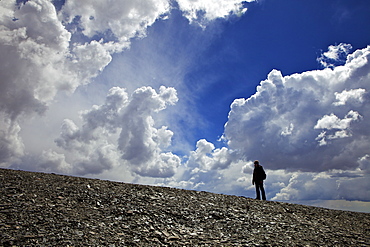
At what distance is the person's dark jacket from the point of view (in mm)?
19781

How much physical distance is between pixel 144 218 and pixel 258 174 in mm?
11128

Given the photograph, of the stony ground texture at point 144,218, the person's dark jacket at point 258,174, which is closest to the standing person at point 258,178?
the person's dark jacket at point 258,174

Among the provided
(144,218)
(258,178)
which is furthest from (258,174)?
(144,218)

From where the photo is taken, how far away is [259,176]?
19.8 m

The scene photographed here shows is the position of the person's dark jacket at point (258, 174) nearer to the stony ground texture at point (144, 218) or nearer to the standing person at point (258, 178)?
the standing person at point (258, 178)

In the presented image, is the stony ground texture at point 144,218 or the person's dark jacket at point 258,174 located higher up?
the person's dark jacket at point 258,174

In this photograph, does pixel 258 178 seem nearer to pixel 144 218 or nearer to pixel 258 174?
pixel 258 174

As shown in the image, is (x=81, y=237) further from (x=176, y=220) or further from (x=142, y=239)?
(x=176, y=220)

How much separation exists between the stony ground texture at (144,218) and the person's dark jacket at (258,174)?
3173 millimetres

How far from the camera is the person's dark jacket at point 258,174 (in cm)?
1978

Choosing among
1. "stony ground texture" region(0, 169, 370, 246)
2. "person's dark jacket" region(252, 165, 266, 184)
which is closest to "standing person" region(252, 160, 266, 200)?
"person's dark jacket" region(252, 165, 266, 184)

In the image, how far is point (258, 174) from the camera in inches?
781

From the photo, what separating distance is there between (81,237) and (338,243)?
11549 millimetres

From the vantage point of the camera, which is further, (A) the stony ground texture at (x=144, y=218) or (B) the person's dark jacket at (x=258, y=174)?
(B) the person's dark jacket at (x=258, y=174)
